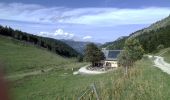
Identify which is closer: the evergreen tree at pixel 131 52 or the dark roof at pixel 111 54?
the evergreen tree at pixel 131 52

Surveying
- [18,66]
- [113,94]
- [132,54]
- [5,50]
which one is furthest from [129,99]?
[5,50]

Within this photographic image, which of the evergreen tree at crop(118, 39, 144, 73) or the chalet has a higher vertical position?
the evergreen tree at crop(118, 39, 144, 73)

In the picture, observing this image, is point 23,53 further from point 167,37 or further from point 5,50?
point 167,37

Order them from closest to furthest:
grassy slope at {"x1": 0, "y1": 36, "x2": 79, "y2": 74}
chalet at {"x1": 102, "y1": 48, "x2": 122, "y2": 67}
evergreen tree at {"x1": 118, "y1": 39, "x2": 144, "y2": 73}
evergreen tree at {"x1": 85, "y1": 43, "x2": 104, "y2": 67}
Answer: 1. evergreen tree at {"x1": 118, "y1": 39, "x2": 144, "y2": 73}
2. chalet at {"x1": 102, "y1": 48, "x2": 122, "y2": 67}
3. evergreen tree at {"x1": 85, "y1": 43, "x2": 104, "y2": 67}
4. grassy slope at {"x1": 0, "y1": 36, "x2": 79, "y2": 74}

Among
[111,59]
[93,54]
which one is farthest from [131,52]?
[93,54]

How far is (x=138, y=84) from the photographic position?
14.7 meters

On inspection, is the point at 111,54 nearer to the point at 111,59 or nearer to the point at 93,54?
the point at 111,59

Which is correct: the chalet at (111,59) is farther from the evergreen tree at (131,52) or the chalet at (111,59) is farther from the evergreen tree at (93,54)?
the evergreen tree at (131,52)

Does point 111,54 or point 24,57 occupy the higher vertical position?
point 111,54

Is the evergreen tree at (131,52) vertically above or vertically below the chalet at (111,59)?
above

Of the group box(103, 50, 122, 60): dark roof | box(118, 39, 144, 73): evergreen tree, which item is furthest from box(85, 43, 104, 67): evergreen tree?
box(118, 39, 144, 73): evergreen tree

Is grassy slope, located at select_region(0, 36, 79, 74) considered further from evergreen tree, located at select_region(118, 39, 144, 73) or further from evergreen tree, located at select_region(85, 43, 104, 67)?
evergreen tree, located at select_region(118, 39, 144, 73)

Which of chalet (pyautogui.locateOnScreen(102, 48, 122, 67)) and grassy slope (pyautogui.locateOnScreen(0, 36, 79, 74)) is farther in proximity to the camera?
grassy slope (pyautogui.locateOnScreen(0, 36, 79, 74))

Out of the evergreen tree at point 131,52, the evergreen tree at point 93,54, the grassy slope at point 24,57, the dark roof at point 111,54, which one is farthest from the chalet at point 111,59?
the grassy slope at point 24,57
